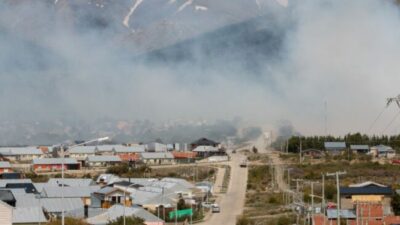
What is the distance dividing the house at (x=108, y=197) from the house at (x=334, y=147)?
23.2 meters

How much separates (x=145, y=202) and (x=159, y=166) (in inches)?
772

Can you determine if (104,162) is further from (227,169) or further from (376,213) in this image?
(376,213)

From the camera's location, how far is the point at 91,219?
75.2 feet

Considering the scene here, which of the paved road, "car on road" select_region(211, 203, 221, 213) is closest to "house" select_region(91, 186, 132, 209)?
"car on road" select_region(211, 203, 221, 213)

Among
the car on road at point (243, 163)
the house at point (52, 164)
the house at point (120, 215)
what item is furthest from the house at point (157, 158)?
the house at point (120, 215)

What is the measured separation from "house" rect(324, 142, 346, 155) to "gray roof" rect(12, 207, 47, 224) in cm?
3009

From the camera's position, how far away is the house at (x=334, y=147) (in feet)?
166

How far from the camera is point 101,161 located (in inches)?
1960

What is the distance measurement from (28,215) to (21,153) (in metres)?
34.2

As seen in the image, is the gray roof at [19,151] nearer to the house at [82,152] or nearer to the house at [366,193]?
the house at [82,152]

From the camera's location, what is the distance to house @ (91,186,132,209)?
94.0ft

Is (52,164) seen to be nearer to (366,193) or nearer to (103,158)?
(103,158)

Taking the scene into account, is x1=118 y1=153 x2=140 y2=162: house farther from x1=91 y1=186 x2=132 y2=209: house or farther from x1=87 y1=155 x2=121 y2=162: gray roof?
x1=91 y1=186 x2=132 y2=209: house

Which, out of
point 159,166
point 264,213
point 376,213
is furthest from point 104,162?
point 376,213
